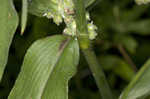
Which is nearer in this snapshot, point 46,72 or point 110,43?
point 46,72

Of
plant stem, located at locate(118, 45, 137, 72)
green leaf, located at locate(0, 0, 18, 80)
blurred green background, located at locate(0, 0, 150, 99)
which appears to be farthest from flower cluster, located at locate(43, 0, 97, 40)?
plant stem, located at locate(118, 45, 137, 72)

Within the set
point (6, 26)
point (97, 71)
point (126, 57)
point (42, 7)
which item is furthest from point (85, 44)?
point (126, 57)

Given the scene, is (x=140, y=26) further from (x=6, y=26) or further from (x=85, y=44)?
(x=6, y=26)

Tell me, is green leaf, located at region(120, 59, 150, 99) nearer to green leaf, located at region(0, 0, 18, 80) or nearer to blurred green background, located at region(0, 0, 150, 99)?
green leaf, located at region(0, 0, 18, 80)

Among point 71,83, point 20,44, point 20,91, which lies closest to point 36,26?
point 20,44

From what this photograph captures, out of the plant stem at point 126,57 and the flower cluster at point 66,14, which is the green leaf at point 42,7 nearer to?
the flower cluster at point 66,14
